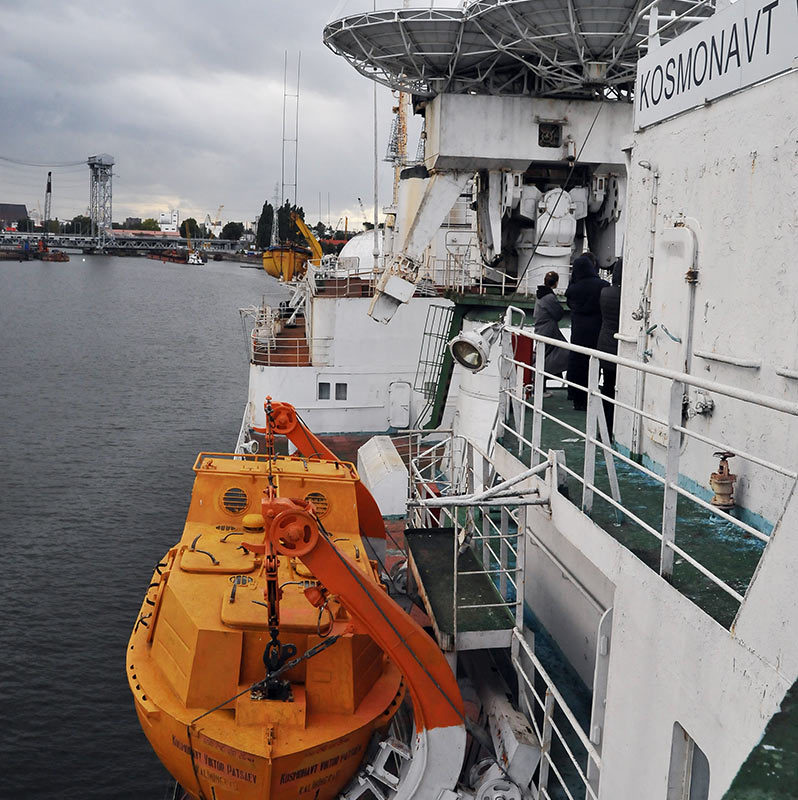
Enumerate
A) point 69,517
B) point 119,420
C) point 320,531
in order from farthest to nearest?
point 119,420
point 69,517
point 320,531

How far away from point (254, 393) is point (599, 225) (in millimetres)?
13052

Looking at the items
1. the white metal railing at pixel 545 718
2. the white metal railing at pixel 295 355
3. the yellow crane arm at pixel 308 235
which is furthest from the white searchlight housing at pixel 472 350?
the yellow crane arm at pixel 308 235

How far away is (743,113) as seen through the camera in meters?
5.96

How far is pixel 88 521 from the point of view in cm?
2217

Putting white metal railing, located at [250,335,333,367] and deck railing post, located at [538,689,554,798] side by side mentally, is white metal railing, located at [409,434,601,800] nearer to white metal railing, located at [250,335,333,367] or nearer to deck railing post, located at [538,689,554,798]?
deck railing post, located at [538,689,554,798]

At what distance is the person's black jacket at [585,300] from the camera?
33.2 feet

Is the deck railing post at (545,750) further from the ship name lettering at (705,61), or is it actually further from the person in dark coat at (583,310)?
the ship name lettering at (705,61)

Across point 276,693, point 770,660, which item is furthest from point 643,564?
point 276,693

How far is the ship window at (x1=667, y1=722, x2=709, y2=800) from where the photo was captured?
14.9 ft

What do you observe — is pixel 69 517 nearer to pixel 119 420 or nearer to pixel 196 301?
pixel 119 420

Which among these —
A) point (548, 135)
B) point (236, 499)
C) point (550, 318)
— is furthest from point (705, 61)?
point (548, 135)

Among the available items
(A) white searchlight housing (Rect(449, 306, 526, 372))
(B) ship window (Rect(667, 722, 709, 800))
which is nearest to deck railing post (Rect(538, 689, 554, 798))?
(B) ship window (Rect(667, 722, 709, 800))

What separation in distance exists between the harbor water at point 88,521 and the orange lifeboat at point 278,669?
6.03m

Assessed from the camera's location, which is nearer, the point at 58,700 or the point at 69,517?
the point at 58,700
